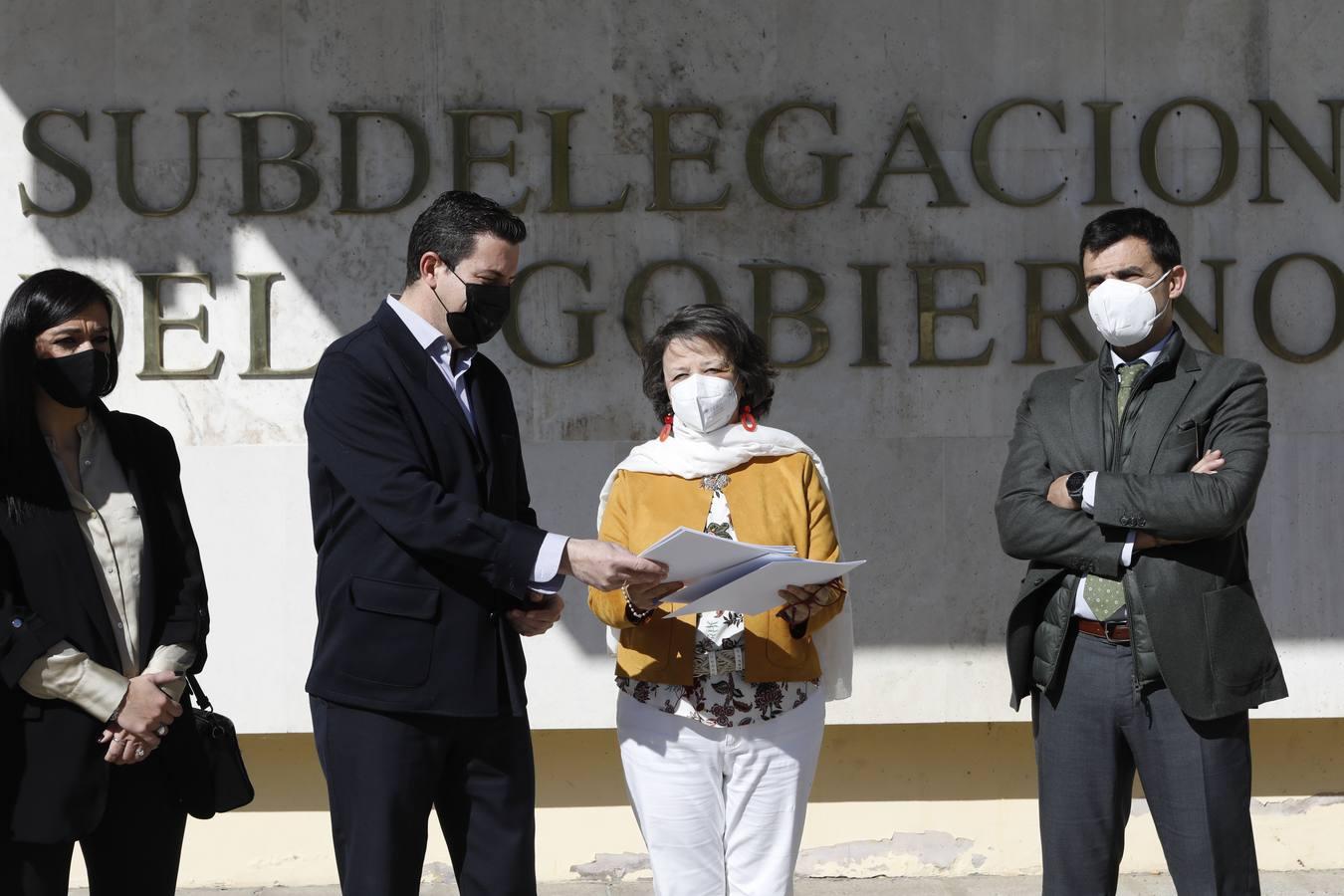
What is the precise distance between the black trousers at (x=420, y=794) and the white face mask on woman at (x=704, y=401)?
86cm

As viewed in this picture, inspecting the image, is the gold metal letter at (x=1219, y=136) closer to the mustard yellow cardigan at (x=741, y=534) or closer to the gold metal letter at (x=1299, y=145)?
the gold metal letter at (x=1299, y=145)

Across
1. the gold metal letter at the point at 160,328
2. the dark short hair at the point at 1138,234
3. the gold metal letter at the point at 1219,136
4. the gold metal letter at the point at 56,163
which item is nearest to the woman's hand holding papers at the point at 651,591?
the dark short hair at the point at 1138,234

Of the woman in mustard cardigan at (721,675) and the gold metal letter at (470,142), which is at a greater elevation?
the gold metal letter at (470,142)

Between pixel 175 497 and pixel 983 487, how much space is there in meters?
2.87

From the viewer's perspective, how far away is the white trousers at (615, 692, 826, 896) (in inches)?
138

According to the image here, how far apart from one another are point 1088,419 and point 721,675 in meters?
1.09

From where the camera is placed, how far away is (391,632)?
3061 mm

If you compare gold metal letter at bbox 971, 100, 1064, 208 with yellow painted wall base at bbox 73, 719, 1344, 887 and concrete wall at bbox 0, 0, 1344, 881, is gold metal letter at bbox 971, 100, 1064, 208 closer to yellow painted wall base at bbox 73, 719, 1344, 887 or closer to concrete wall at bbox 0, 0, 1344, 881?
concrete wall at bbox 0, 0, 1344, 881

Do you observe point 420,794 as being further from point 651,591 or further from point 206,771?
point 651,591

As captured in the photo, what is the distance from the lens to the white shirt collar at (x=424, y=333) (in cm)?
320

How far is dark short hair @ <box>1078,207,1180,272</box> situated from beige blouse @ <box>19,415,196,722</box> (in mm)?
2381

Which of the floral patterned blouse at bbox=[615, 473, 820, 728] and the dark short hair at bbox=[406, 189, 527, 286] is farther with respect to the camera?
the floral patterned blouse at bbox=[615, 473, 820, 728]

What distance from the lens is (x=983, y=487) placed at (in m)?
5.23

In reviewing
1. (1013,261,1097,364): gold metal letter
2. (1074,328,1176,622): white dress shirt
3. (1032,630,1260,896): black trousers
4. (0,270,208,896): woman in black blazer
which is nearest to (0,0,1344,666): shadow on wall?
(1013,261,1097,364): gold metal letter
